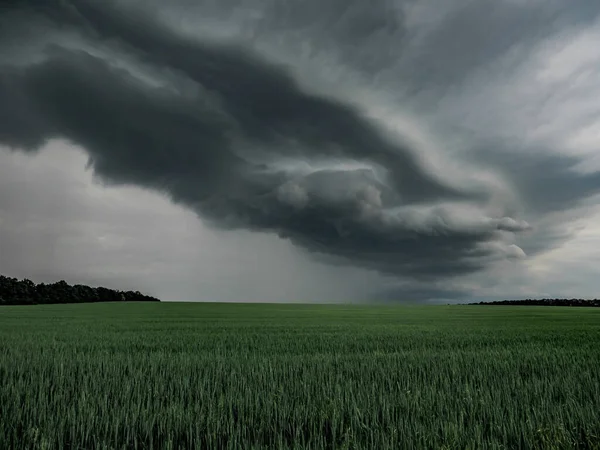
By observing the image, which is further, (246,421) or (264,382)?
(264,382)

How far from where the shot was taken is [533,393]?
687 centimetres

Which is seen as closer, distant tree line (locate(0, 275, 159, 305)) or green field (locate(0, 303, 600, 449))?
green field (locate(0, 303, 600, 449))

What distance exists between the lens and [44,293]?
269 feet

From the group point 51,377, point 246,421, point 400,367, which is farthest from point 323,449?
point 51,377

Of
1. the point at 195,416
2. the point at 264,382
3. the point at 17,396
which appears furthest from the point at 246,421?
the point at 17,396

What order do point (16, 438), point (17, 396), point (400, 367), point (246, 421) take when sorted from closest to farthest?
point (16, 438) < point (246, 421) < point (17, 396) < point (400, 367)

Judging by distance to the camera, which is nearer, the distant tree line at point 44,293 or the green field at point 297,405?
the green field at point 297,405

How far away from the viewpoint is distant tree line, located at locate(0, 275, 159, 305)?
77.1 metres

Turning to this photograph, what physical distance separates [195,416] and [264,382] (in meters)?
2.17

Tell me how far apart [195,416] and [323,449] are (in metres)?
1.85

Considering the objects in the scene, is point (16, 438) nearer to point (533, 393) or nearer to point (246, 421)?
point (246, 421)

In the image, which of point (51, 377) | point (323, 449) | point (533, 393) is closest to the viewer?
point (323, 449)

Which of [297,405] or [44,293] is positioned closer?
[297,405]

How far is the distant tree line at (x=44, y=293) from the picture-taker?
77.1 meters
